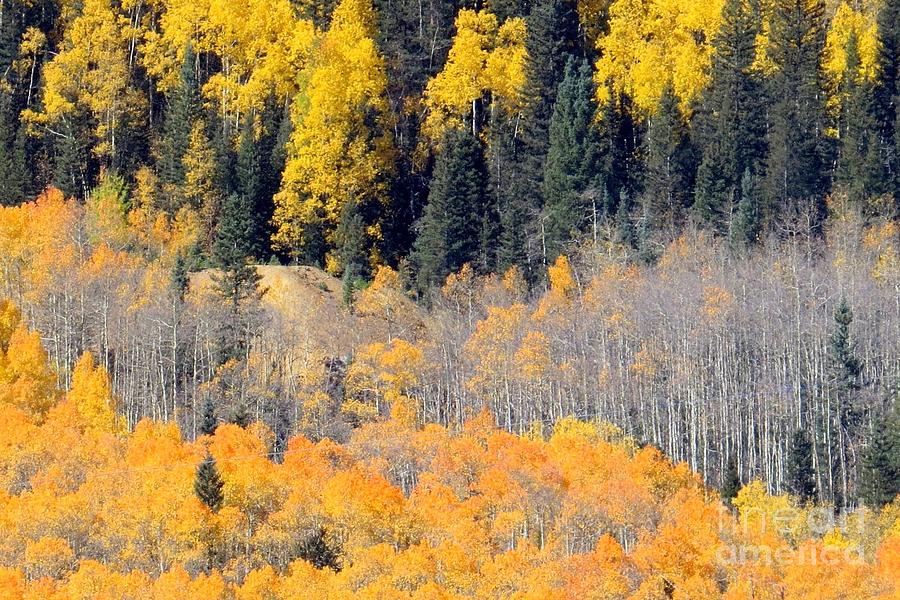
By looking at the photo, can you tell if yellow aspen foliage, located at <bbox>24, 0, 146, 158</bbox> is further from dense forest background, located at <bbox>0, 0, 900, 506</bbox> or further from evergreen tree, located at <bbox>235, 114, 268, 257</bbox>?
evergreen tree, located at <bbox>235, 114, 268, 257</bbox>

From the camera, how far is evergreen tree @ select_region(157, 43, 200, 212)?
367 feet

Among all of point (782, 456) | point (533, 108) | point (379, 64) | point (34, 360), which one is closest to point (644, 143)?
point (533, 108)

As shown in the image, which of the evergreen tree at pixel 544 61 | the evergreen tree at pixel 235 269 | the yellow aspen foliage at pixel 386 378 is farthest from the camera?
the evergreen tree at pixel 544 61

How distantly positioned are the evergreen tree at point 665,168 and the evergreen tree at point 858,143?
21.9ft

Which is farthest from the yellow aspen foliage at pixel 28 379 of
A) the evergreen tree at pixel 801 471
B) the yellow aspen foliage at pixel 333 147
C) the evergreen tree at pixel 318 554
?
the evergreen tree at pixel 801 471

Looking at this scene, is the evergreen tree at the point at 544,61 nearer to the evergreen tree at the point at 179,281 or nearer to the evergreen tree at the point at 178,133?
the evergreen tree at the point at 178,133

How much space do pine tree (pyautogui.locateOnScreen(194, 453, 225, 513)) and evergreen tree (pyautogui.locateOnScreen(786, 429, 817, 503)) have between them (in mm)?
21247

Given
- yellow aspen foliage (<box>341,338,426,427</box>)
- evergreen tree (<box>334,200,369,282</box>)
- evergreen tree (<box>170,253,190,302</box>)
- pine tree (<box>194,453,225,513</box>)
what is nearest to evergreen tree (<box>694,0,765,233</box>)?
evergreen tree (<box>334,200,369,282</box>)

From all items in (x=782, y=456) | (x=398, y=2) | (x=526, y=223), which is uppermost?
(x=398, y=2)

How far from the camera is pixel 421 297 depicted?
106 m

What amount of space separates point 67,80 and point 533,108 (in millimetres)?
21572

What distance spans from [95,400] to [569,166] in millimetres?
22961

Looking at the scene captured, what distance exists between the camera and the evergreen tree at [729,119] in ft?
350

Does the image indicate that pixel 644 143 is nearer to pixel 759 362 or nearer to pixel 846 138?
pixel 846 138
